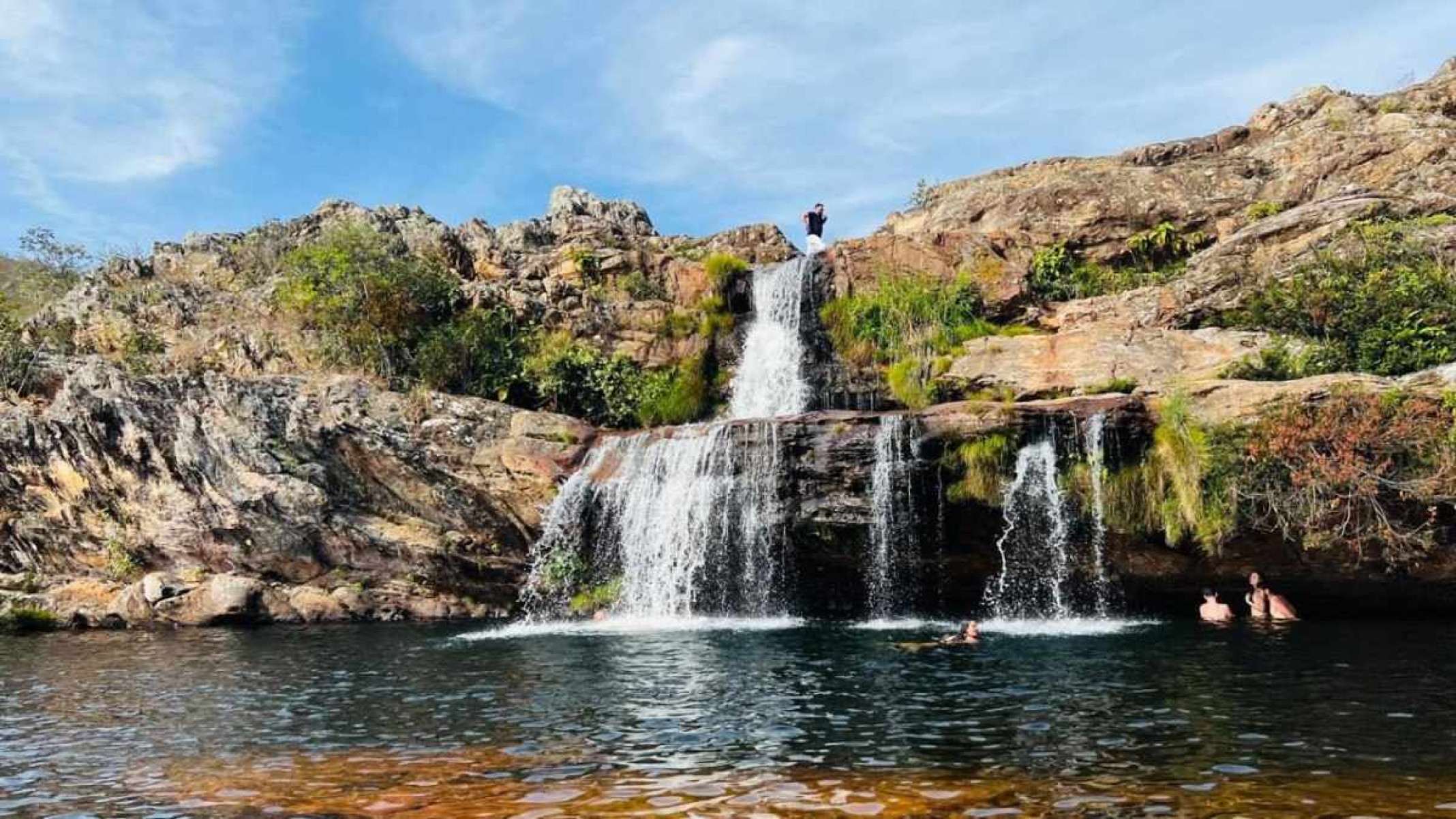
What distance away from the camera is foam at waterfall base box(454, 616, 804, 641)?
21.4 metres

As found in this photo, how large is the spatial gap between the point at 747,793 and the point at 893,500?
14897 mm

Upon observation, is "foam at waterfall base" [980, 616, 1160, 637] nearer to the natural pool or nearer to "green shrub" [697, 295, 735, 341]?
the natural pool

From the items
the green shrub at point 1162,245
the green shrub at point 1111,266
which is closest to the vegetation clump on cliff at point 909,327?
the green shrub at point 1111,266

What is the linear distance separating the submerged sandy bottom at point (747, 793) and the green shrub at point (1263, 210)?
30.2 metres

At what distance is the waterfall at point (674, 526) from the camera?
2352 centimetres

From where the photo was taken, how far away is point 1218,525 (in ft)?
67.6

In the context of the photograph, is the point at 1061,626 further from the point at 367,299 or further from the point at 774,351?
the point at 367,299

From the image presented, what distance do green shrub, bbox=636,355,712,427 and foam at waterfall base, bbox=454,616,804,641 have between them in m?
8.34

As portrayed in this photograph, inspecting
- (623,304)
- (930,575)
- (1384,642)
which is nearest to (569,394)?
(623,304)

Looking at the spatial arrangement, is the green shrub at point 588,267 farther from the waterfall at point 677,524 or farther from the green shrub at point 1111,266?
the green shrub at point 1111,266

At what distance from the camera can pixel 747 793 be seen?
809cm

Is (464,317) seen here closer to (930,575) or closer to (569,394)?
(569,394)

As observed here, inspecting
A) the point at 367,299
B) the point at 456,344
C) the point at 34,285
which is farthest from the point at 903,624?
the point at 34,285

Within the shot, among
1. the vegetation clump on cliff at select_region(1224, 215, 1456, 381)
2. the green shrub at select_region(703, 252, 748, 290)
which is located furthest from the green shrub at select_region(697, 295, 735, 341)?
the vegetation clump on cliff at select_region(1224, 215, 1456, 381)
